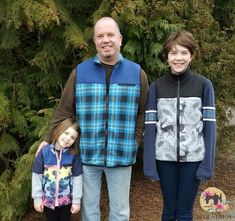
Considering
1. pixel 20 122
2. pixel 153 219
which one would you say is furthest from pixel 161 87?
pixel 153 219

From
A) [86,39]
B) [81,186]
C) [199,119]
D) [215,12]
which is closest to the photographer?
[199,119]

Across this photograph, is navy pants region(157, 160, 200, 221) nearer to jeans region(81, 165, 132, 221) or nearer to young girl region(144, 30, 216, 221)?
young girl region(144, 30, 216, 221)

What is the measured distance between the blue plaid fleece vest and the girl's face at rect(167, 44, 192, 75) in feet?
0.95

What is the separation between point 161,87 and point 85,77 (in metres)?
0.56

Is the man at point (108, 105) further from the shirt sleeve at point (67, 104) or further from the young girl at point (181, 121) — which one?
the young girl at point (181, 121)

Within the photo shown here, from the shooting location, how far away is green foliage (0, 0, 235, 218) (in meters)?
4.06

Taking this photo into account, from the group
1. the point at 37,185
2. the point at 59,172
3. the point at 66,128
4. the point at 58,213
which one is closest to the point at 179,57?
the point at 66,128

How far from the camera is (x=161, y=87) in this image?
323 cm

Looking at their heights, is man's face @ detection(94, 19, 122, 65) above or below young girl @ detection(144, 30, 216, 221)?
above

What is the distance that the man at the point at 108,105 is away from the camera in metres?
3.22

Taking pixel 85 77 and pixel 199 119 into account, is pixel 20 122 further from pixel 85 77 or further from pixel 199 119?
pixel 199 119

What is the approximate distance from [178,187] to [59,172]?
0.91 m

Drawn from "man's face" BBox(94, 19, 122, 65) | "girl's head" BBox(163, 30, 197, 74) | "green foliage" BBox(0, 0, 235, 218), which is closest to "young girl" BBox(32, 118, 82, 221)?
"man's face" BBox(94, 19, 122, 65)

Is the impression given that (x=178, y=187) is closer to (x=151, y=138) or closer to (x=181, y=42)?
(x=151, y=138)
